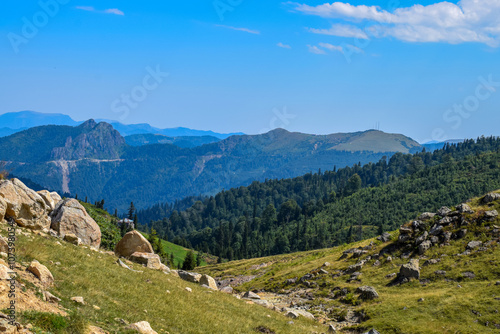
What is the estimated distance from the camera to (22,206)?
3444 cm

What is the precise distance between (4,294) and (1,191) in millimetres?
20091

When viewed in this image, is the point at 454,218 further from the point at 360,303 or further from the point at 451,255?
the point at 360,303

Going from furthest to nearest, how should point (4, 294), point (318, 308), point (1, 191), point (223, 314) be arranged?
point (318, 308), point (1, 191), point (223, 314), point (4, 294)

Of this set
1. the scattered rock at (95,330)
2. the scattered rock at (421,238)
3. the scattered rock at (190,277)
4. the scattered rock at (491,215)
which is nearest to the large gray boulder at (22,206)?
the scattered rock at (190,277)

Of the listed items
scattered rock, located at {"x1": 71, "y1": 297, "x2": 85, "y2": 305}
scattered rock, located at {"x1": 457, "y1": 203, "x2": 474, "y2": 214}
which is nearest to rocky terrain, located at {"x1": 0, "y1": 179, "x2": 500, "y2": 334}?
scattered rock, located at {"x1": 71, "y1": 297, "x2": 85, "y2": 305}

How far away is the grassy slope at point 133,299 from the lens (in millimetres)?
21516

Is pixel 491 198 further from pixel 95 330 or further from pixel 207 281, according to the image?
pixel 95 330

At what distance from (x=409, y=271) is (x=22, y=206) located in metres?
43.8

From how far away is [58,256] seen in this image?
26.9 meters

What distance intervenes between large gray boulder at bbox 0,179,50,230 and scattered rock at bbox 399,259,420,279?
1633 inches

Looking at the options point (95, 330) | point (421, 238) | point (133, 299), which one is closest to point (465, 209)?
point (421, 238)

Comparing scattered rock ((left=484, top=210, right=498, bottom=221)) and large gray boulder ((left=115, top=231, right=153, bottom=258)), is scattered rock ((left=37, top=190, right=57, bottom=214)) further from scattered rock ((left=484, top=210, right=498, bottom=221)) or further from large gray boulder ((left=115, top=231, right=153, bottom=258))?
scattered rock ((left=484, top=210, right=498, bottom=221))

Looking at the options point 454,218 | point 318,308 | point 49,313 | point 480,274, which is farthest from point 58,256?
point 454,218

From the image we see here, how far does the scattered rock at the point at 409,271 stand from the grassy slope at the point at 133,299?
20.1m
